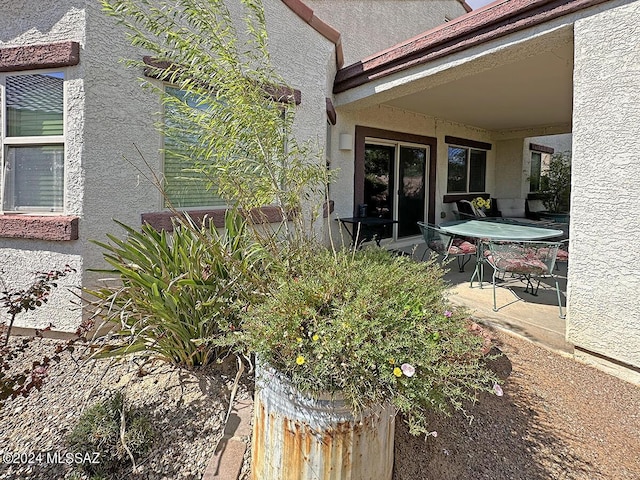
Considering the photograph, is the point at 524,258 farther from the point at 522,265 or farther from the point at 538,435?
the point at 538,435

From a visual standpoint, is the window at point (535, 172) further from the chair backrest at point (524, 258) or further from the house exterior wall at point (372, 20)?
the chair backrest at point (524, 258)

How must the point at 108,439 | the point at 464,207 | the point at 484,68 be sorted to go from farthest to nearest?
the point at 464,207, the point at 484,68, the point at 108,439

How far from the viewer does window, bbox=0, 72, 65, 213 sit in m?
3.80

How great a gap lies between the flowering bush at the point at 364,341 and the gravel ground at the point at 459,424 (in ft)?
1.80

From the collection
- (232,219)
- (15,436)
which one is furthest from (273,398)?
(15,436)

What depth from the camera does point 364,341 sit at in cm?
184

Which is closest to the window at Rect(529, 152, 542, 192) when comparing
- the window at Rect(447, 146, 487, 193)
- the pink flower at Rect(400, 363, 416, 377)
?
the window at Rect(447, 146, 487, 193)

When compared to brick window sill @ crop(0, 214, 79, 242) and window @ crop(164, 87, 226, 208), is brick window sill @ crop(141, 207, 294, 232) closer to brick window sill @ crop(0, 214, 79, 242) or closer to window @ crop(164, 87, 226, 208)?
window @ crop(164, 87, 226, 208)

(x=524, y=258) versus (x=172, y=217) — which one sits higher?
(x=172, y=217)

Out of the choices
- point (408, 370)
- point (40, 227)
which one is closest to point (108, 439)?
point (408, 370)

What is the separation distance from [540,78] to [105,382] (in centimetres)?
694

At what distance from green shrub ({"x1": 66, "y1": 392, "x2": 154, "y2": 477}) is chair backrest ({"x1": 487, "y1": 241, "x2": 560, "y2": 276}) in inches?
157

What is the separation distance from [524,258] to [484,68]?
242cm

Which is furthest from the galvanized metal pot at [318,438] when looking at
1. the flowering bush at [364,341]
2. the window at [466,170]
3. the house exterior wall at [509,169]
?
the house exterior wall at [509,169]
